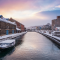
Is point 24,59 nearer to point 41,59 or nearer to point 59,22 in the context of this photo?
point 41,59

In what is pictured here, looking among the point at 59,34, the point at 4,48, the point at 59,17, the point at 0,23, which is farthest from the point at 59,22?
the point at 4,48

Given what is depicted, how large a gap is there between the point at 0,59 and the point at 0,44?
4107mm

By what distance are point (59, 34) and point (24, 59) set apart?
102 feet

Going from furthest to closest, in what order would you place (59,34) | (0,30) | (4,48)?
(59,34) → (0,30) → (4,48)

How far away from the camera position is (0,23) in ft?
92.7

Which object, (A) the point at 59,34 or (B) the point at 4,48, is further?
(A) the point at 59,34

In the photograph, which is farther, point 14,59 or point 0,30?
point 0,30

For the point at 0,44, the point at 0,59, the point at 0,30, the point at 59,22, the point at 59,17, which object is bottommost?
the point at 0,59

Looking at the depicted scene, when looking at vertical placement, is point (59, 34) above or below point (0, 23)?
below

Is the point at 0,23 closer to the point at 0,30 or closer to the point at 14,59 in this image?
the point at 0,30

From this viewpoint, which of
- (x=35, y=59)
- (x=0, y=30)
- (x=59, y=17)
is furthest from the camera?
(x=59, y=17)

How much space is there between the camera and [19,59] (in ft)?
31.1

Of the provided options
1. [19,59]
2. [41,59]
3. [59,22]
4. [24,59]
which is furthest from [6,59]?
[59,22]

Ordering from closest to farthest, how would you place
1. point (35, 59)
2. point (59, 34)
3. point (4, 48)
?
point (35, 59) → point (4, 48) → point (59, 34)
